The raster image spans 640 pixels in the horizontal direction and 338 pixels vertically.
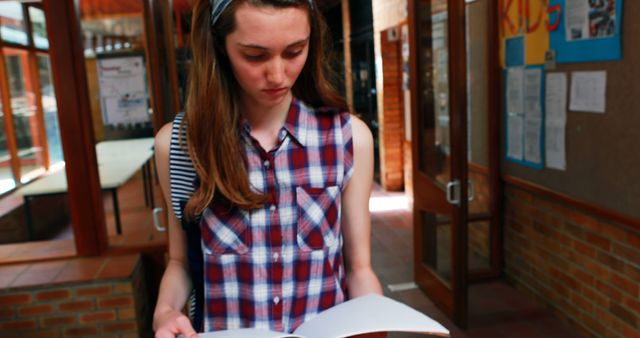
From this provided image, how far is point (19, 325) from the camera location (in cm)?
267

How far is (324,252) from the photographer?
0.95 meters

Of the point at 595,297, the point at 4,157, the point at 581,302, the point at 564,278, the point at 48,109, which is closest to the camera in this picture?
the point at 595,297

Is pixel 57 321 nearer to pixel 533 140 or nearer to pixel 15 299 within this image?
pixel 15 299

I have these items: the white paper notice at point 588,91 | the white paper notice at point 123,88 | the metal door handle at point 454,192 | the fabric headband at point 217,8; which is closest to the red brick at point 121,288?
the white paper notice at point 123,88

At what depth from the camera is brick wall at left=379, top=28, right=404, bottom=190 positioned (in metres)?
6.35

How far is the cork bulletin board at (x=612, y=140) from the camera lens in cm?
241

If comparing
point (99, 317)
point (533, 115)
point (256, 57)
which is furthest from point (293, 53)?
point (533, 115)

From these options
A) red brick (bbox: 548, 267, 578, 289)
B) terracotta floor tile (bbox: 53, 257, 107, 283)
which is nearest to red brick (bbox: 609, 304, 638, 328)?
red brick (bbox: 548, 267, 578, 289)

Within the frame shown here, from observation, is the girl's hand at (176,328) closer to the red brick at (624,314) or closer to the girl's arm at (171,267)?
the girl's arm at (171,267)

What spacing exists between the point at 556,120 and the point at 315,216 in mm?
2517

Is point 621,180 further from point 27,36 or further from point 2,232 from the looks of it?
point 27,36

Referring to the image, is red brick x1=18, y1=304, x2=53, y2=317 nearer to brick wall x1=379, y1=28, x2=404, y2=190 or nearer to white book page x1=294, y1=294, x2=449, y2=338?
white book page x1=294, y1=294, x2=449, y2=338

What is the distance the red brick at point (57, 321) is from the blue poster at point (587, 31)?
282cm

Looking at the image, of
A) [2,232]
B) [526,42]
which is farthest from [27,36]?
[526,42]
